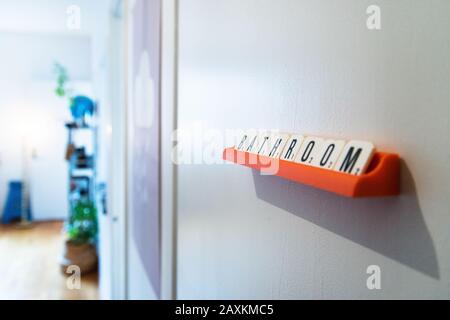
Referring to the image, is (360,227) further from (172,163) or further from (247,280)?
(172,163)

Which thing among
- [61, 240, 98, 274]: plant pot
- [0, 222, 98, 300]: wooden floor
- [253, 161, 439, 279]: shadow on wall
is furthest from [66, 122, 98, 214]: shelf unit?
[253, 161, 439, 279]: shadow on wall

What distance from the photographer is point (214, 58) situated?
0.72 m

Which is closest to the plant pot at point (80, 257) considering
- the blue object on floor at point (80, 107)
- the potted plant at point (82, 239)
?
the potted plant at point (82, 239)

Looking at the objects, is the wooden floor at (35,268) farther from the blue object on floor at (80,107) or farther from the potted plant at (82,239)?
the blue object on floor at (80,107)

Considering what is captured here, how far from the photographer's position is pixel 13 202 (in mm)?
5629

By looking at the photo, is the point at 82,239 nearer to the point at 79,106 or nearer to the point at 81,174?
the point at 81,174

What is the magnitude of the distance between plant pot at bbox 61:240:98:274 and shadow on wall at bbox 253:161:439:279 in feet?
12.8

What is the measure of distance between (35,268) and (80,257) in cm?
44

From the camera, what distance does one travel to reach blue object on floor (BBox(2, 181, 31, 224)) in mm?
5613

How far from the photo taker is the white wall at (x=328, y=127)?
29 centimetres

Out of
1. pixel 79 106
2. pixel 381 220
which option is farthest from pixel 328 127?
pixel 79 106

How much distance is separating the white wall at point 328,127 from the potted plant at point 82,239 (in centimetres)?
361

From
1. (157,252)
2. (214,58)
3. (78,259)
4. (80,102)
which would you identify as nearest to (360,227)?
(214,58)

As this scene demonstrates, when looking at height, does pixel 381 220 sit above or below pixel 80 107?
below
